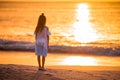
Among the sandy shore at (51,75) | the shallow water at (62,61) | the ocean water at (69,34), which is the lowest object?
the shallow water at (62,61)

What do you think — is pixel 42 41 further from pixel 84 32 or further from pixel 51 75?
pixel 84 32

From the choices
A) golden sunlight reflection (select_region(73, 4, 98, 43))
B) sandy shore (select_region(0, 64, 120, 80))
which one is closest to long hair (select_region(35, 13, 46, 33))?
sandy shore (select_region(0, 64, 120, 80))

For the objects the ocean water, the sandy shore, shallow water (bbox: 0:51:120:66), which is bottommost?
shallow water (bbox: 0:51:120:66)

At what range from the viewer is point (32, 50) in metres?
22.6

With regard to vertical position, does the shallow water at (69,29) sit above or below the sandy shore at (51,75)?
above

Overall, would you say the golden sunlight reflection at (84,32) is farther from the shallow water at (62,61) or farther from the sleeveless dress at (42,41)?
the sleeveless dress at (42,41)

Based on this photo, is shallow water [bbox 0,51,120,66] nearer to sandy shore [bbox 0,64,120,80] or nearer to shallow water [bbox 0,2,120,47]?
sandy shore [bbox 0,64,120,80]

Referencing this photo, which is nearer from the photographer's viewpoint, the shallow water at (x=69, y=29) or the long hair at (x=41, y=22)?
the long hair at (x=41, y=22)

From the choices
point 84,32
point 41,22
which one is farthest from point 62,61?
point 84,32

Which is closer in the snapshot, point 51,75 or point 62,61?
point 51,75

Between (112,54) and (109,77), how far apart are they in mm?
10572

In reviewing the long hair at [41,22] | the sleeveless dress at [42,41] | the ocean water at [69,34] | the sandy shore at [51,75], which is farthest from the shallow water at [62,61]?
the sandy shore at [51,75]

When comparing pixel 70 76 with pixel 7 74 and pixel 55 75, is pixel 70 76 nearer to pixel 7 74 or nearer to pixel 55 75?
pixel 55 75

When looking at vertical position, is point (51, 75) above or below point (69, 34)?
below
